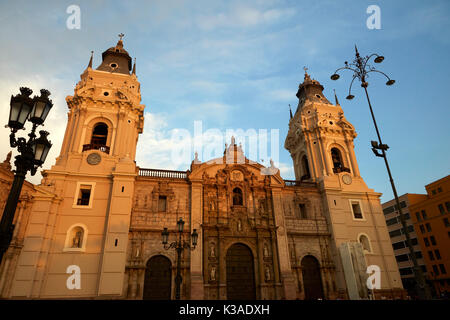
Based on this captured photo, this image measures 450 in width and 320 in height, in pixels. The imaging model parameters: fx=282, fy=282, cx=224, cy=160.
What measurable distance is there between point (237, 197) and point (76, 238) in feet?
46.8

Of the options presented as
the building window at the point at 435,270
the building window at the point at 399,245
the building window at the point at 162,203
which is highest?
the building window at the point at 399,245

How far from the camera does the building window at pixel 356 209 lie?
29725mm

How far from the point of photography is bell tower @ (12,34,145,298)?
65.7 ft

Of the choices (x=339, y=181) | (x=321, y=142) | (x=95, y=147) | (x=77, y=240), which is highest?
A: (x=321, y=142)

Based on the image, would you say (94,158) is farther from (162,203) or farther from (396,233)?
(396,233)

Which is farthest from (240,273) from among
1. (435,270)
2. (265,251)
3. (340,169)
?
(435,270)

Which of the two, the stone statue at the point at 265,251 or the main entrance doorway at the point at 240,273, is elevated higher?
the stone statue at the point at 265,251

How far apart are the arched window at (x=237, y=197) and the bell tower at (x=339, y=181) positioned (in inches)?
350

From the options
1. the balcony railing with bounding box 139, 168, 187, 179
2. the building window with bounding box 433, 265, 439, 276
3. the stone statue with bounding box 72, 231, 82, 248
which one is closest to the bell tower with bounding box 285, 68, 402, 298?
the balcony railing with bounding box 139, 168, 187, 179

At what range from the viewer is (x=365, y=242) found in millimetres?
28406

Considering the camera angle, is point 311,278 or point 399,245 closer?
point 311,278

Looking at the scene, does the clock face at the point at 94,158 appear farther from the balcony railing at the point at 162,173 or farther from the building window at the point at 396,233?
the building window at the point at 396,233

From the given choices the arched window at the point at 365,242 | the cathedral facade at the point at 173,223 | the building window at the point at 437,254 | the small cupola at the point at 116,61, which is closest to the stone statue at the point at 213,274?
the cathedral facade at the point at 173,223
